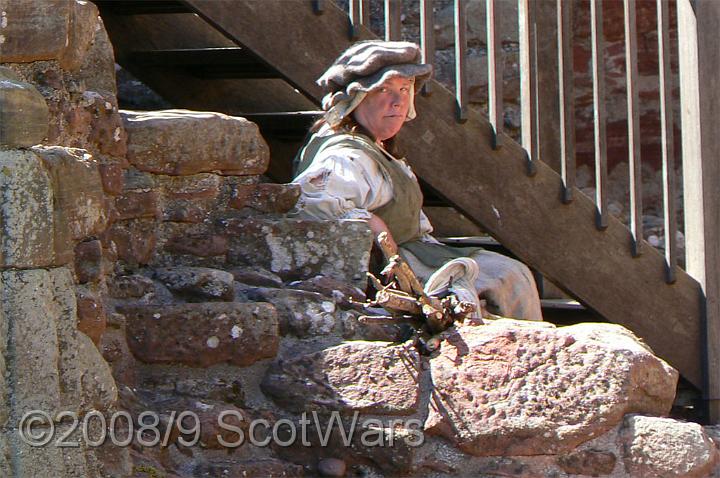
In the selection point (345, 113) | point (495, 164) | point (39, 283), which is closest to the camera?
point (39, 283)

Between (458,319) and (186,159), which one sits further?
(186,159)

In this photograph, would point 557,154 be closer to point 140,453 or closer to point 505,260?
point 505,260

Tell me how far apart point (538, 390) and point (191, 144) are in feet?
3.67

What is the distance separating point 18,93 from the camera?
2338 millimetres

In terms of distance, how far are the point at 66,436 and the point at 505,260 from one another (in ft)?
6.89

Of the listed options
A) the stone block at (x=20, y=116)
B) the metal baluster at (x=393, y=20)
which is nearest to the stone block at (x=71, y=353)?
the stone block at (x=20, y=116)

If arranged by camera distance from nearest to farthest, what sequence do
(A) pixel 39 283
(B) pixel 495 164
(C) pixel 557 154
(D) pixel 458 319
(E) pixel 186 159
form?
(A) pixel 39 283, (D) pixel 458 319, (E) pixel 186 159, (B) pixel 495 164, (C) pixel 557 154

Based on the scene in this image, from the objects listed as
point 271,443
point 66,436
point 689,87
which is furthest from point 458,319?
point 689,87

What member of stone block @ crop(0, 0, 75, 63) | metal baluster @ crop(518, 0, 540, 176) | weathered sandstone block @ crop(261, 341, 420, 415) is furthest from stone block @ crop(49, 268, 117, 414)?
metal baluster @ crop(518, 0, 540, 176)

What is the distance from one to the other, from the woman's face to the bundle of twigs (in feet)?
3.24

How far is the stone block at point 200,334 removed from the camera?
3039 millimetres

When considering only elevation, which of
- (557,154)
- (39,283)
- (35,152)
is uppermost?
(35,152)

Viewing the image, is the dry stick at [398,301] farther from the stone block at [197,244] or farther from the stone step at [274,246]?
the stone block at [197,244]

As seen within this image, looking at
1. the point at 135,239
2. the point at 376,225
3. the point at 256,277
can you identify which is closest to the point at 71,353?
the point at 135,239
